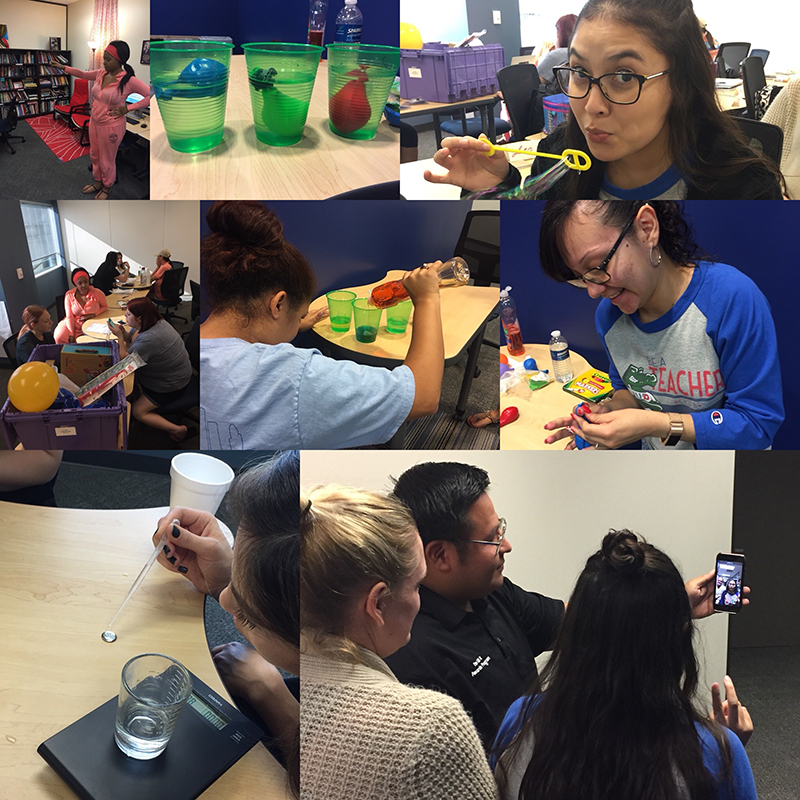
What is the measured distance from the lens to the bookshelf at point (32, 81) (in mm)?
1550

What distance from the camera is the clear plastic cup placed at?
71.9 inches

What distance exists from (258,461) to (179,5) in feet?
3.30

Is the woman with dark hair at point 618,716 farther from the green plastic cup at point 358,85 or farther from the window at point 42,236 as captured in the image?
the window at point 42,236

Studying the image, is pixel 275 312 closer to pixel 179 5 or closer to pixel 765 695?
pixel 179 5

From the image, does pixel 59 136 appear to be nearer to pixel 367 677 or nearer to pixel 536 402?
pixel 536 402

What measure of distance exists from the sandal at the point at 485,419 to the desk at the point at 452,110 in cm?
61

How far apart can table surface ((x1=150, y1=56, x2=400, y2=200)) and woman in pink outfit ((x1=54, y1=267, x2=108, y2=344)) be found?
312 millimetres

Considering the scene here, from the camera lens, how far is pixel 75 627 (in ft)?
6.00

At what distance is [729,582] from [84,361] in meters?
1.64

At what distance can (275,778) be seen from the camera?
167 cm

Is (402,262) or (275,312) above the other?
(402,262)

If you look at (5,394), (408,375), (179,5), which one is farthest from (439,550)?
(179,5)

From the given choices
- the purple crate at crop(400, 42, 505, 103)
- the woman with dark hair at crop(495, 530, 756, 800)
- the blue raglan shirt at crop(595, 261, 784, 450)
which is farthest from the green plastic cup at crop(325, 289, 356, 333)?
the woman with dark hair at crop(495, 530, 756, 800)

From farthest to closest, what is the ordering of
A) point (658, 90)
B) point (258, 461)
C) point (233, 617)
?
1. point (233, 617)
2. point (258, 461)
3. point (658, 90)
